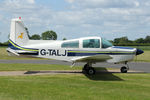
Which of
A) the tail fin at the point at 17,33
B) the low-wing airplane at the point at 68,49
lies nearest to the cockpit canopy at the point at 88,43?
the low-wing airplane at the point at 68,49

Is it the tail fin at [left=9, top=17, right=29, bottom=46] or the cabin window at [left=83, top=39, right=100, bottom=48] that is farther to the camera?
the tail fin at [left=9, top=17, right=29, bottom=46]

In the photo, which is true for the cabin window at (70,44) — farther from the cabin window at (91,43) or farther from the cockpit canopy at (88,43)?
the cabin window at (91,43)

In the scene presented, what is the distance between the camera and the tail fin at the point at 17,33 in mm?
11805

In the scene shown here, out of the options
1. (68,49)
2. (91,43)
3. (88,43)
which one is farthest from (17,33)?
(91,43)

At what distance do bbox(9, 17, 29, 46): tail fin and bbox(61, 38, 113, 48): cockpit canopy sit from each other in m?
2.50

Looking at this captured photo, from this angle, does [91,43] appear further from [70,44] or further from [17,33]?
[17,33]

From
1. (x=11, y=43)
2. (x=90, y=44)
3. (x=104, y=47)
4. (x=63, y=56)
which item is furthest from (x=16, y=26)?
(x=104, y=47)

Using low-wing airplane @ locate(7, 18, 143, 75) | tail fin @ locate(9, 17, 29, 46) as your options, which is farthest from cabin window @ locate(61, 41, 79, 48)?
tail fin @ locate(9, 17, 29, 46)

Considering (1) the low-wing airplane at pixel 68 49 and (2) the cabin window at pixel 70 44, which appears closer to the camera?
(1) the low-wing airplane at pixel 68 49

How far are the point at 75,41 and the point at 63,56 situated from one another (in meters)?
1.17

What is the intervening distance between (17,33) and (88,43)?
4437 millimetres

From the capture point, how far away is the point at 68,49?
459 inches

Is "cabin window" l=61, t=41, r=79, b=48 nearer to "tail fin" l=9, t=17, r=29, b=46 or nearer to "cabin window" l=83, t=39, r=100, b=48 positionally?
"cabin window" l=83, t=39, r=100, b=48

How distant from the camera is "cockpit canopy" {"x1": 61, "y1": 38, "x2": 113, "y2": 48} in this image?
11.4m
